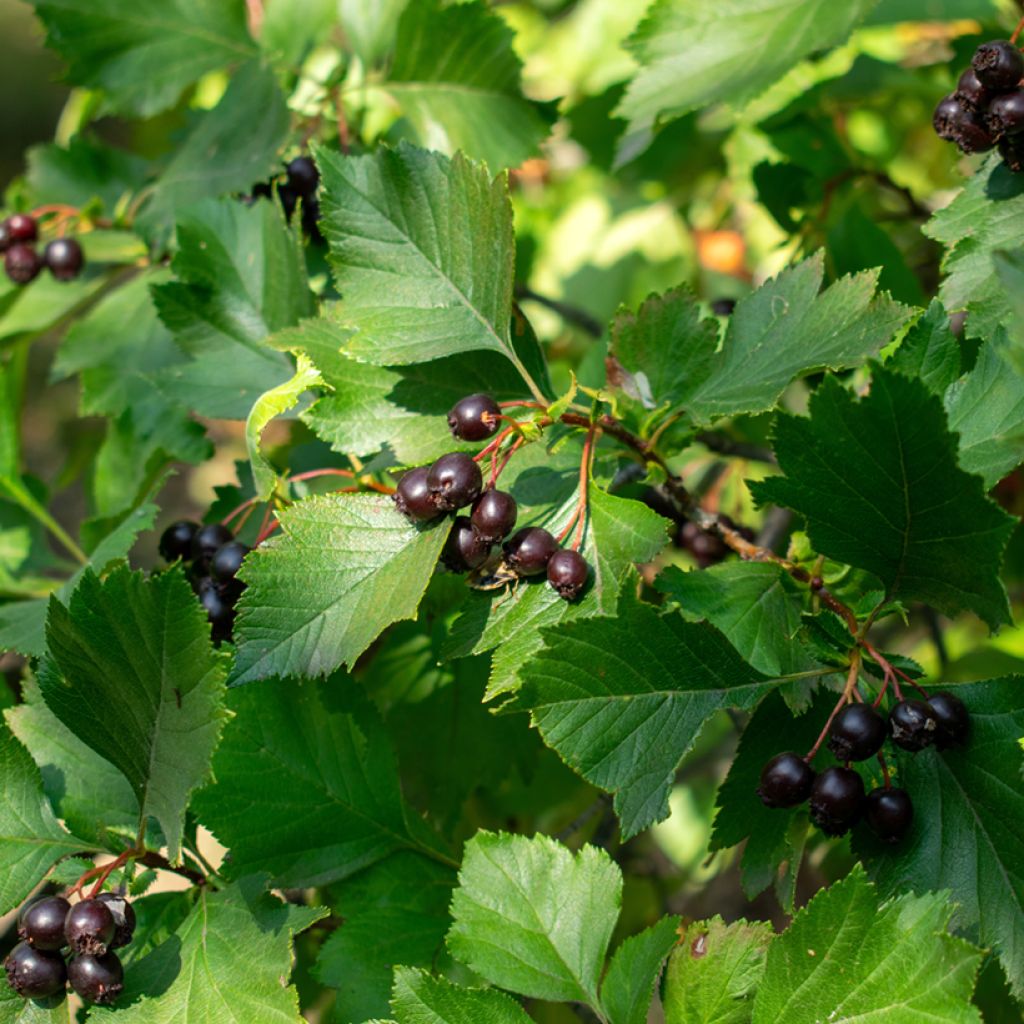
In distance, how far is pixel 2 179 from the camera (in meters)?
7.63

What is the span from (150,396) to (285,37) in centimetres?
62

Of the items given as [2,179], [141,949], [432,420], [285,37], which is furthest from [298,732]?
[2,179]

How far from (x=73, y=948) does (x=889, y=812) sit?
69cm

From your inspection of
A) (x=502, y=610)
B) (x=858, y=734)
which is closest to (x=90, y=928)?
(x=502, y=610)

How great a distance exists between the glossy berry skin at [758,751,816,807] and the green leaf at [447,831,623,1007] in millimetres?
157

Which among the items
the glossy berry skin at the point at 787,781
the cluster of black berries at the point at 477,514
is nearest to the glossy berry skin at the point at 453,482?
the cluster of black berries at the point at 477,514

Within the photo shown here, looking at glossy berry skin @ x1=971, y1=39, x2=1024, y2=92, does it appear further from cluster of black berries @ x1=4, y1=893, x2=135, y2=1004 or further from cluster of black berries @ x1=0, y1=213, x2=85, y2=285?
cluster of black berries @ x1=0, y1=213, x2=85, y2=285

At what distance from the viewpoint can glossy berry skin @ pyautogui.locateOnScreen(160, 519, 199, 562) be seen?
4.35 ft

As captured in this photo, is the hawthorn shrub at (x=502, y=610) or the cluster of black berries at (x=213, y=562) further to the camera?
the cluster of black berries at (x=213, y=562)

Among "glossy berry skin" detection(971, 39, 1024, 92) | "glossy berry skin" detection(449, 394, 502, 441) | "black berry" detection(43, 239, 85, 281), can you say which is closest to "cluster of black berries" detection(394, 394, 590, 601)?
"glossy berry skin" detection(449, 394, 502, 441)

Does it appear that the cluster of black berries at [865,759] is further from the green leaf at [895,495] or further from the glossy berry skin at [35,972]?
the glossy berry skin at [35,972]

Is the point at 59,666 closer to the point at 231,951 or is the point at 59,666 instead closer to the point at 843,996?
the point at 231,951

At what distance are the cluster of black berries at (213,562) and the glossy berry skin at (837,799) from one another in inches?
22.0

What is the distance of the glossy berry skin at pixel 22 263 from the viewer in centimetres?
178
